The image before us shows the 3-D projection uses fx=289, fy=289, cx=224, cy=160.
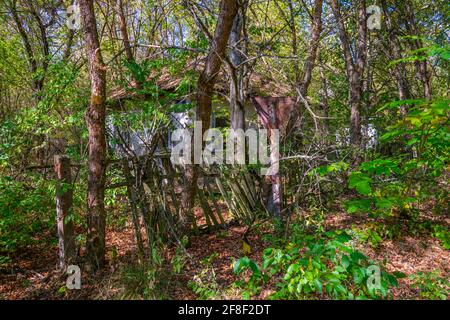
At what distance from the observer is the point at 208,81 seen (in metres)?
4.38

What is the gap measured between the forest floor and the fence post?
0.27 meters

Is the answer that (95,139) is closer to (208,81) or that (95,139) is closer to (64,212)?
(64,212)

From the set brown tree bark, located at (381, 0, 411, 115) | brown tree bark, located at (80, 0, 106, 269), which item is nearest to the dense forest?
brown tree bark, located at (80, 0, 106, 269)

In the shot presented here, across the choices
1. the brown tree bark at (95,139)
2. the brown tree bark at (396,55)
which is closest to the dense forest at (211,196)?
the brown tree bark at (95,139)

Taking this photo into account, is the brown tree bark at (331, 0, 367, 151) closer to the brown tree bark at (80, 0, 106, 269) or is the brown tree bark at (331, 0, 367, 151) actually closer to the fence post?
the brown tree bark at (80, 0, 106, 269)

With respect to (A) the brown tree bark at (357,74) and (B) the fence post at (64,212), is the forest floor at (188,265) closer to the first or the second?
(B) the fence post at (64,212)

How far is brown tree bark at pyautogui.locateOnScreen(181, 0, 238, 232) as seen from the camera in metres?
4.07

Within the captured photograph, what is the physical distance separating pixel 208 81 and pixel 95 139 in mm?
1816

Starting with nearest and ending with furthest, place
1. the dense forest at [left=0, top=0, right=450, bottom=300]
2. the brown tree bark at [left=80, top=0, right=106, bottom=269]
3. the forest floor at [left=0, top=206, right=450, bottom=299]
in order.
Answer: the dense forest at [left=0, top=0, right=450, bottom=300]
the forest floor at [left=0, top=206, right=450, bottom=299]
the brown tree bark at [left=80, top=0, right=106, bottom=269]

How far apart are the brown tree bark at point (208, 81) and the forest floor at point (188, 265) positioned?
29.2 inches

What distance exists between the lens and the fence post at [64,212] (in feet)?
12.6

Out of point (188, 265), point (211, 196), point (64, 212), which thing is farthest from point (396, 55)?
point (64, 212)

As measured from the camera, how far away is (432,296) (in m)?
3.17
